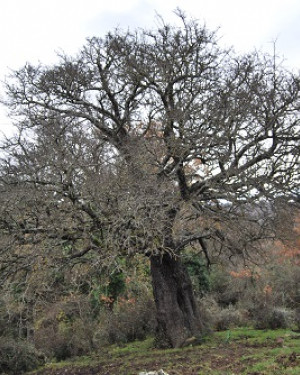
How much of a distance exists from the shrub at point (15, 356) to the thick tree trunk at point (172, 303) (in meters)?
→ 4.99

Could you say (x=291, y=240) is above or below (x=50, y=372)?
above

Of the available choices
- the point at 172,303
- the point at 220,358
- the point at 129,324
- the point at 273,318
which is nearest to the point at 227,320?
the point at 273,318

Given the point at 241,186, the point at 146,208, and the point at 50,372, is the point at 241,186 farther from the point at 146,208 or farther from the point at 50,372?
the point at 50,372

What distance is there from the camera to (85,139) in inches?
437

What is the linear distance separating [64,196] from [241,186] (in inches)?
192

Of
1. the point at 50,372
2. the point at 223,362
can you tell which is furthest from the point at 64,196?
the point at 50,372

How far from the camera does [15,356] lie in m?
13.8

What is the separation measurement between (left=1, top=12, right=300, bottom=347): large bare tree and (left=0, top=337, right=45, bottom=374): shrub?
16.5 feet

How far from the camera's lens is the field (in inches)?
323

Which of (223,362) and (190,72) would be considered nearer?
(223,362)

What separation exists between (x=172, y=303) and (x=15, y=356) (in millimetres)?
5990

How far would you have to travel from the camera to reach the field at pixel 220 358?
8.20m

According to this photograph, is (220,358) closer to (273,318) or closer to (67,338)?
(273,318)

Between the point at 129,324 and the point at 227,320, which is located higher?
the point at 129,324
